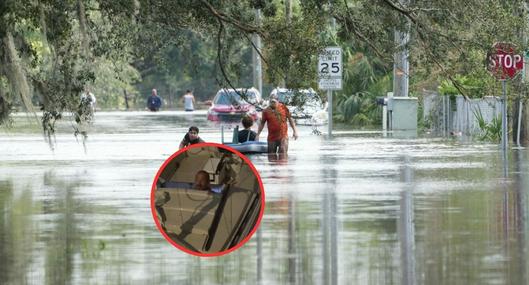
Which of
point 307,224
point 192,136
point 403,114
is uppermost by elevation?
point 192,136

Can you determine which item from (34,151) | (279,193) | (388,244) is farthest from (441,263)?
(34,151)

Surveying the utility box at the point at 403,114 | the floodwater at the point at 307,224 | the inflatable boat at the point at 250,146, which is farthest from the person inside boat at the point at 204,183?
the utility box at the point at 403,114

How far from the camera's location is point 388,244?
14688mm

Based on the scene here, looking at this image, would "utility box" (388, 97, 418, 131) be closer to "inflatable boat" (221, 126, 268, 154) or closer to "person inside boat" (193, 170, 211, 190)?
"inflatable boat" (221, 126, 268, 154)

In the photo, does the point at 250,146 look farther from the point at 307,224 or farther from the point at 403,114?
the point at 403,114

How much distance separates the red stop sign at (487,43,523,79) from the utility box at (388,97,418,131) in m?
18.5

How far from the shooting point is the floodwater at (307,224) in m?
12.5

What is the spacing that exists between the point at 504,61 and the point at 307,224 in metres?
15.8

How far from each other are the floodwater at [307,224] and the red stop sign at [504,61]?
1.77m

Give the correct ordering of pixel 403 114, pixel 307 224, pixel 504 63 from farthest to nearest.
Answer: pixel 403 114 → pixel 504 63 → pixel 307 224

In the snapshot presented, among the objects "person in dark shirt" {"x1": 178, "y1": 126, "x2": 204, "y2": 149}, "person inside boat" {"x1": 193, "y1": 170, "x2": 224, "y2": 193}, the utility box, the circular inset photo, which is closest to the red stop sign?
"person in dark shirt" {"x1": 178, "y1": 126, "x2": 204, "y2": 149}

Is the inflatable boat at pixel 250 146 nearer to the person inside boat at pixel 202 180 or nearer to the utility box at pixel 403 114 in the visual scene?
the utility box at pixel 403 114

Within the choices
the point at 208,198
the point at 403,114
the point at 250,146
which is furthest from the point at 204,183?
the point at 403,114

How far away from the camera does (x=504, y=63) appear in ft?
104
